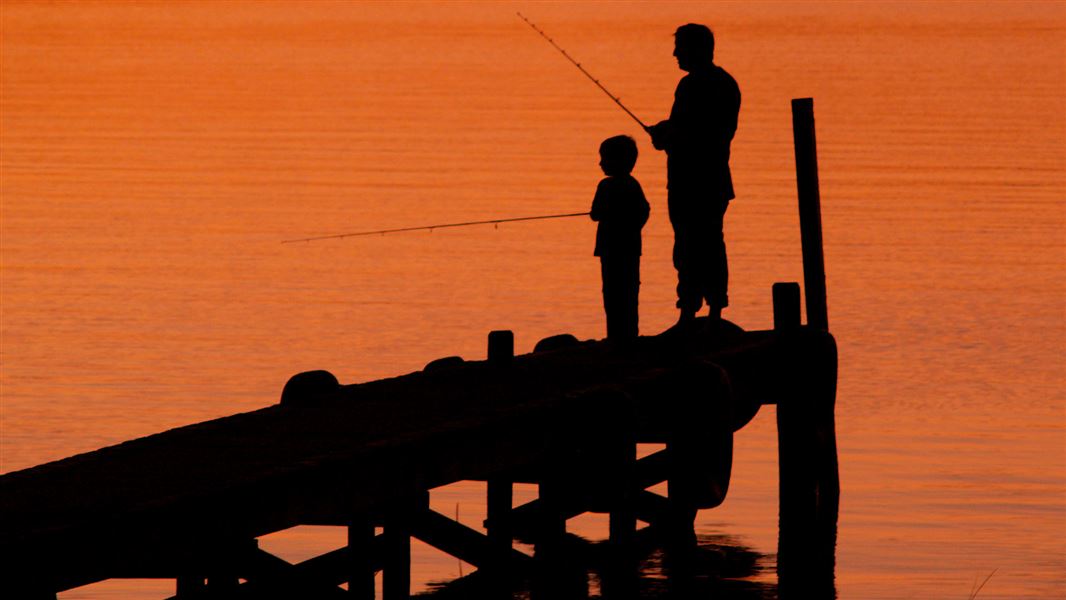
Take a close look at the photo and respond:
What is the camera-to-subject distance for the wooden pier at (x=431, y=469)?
7.64m

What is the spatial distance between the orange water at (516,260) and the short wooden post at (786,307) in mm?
1472

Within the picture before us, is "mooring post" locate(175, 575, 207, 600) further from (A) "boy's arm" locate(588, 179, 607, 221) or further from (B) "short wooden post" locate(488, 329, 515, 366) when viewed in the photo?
(A) "boy's arm" locate(588, 179, 607, 221)

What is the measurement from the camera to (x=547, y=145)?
40844 millimetres

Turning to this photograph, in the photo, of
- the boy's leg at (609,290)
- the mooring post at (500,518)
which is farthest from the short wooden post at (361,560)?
the boy's leg at (609,290)

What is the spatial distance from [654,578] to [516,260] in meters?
14.8

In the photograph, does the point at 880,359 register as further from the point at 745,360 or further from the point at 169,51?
the point at 169,51

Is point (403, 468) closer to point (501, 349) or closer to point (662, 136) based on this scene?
point (501, 349)

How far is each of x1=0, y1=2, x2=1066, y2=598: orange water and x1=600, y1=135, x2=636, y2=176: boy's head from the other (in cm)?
265

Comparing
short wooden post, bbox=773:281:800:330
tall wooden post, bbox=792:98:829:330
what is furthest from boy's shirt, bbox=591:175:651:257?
tall wooden post, bbox=792:98:829:330

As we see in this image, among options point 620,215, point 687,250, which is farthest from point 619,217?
point 687,250

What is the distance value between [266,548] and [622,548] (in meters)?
3.46

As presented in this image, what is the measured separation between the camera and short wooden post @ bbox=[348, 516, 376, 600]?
9883 mm

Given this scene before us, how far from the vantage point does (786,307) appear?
13.0m

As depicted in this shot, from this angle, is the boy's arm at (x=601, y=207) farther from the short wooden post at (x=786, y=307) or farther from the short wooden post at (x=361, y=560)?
the short wooden post at (x=361, y=560)
